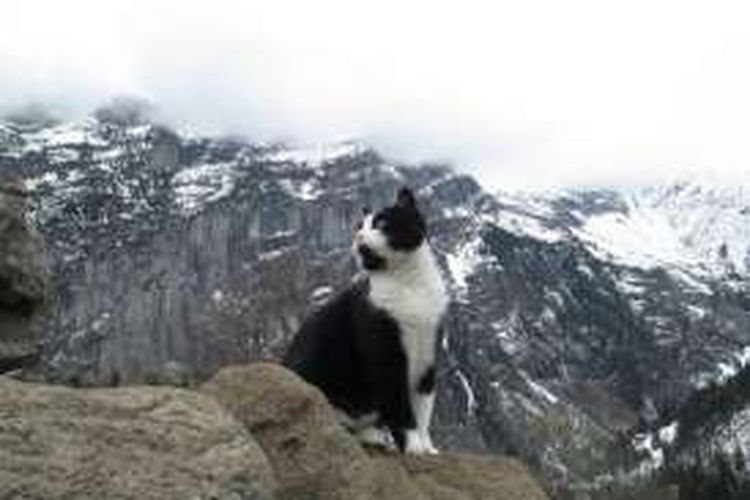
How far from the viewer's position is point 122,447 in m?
13.8

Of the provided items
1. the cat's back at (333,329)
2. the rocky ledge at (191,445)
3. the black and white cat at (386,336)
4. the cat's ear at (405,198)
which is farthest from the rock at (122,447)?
the cat's ear at (405,198)

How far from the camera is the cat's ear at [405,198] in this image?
1917 centimetres

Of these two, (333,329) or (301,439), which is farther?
(333,329)

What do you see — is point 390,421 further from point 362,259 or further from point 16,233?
point 16,233

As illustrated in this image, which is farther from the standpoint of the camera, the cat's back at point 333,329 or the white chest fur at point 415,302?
the cat's back at point 333,329

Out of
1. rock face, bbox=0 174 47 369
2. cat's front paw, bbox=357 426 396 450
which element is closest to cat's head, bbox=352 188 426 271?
cat's front paw, bbox=357 426 396 450

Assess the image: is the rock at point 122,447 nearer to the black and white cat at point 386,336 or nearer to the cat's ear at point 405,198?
the black and white cat at point 386,336

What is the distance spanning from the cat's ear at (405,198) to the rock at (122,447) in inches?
196

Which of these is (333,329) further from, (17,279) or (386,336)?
(17,279)

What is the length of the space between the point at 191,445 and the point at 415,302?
16.6ft

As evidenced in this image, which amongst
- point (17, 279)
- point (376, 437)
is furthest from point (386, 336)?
point (17, 279)

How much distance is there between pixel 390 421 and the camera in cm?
Result: 1914

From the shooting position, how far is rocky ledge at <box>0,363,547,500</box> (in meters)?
13.3

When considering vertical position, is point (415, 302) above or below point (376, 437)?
above
